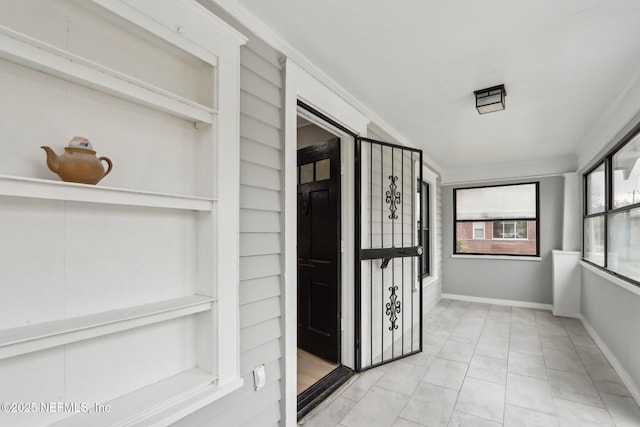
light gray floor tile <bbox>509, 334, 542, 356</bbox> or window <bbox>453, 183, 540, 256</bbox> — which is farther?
window <bbox>453, 183, 540, 256</bbox>

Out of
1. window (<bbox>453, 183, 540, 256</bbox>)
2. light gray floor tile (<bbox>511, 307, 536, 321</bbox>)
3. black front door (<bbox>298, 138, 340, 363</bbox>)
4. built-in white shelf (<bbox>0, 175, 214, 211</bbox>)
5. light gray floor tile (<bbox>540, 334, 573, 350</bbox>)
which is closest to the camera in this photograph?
built-in white shelf (<bbox>0, 175, 214, 211</bbox>)

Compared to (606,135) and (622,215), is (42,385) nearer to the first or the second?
(622,215)

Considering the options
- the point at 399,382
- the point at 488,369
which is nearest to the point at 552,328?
the point at 488,369

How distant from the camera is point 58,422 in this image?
101 cm

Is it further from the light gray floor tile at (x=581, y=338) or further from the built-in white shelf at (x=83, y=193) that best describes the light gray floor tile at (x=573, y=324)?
the built-in white shelf at (x=83, y=193)

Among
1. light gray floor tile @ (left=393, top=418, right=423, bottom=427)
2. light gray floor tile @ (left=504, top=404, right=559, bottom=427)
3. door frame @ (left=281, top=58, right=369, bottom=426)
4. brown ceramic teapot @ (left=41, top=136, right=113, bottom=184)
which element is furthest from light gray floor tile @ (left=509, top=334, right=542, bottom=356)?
brown ceramic teapot @ (left=41, top=136, right=113, bottom=184)

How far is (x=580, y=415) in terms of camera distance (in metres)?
2.15

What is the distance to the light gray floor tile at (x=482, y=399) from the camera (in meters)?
2.16

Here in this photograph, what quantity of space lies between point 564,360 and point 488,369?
0.91 meters

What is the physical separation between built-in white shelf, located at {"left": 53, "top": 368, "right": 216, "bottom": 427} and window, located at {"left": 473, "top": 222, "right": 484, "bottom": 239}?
5.46 meters

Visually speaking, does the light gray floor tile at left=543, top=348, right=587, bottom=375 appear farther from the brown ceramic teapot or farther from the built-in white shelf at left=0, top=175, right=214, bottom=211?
the brown ceramic teapot

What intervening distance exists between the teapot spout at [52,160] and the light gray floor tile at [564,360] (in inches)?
155

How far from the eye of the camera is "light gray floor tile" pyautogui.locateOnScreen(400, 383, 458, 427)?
2098 millimetres

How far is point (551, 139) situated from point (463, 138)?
45.8 inches
